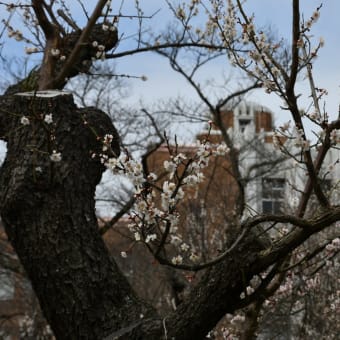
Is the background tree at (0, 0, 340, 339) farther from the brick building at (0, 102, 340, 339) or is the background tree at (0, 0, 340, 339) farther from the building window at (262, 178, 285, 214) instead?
the building window at (262, 178, 285, 214)

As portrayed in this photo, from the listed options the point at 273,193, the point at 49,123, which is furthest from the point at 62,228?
the point at 273,193

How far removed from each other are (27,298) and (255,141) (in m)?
6.61

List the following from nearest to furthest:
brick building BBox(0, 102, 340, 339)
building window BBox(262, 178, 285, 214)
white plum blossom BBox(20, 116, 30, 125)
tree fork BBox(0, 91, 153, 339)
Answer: tree fork BBox(0, 91, 153, 339)
white plum blossom BBox(20, 116, 30, 125)
brick building BBox(0, 102, 340, 339)
building window BBox(262, 178, 285, 214)

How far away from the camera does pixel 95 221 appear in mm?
2883

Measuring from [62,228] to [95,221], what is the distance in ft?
0.76

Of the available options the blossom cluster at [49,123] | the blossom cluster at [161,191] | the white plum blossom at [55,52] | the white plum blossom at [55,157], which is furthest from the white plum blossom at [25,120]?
the white plum blossom at [55,52]

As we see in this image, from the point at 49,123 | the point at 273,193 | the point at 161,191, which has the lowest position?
the point at 161,191

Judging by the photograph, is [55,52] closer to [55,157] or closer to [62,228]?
[55,157]

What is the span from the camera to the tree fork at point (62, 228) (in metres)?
2.61

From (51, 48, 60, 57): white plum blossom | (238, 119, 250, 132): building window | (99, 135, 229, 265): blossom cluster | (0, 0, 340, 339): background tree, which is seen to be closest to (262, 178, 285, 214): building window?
(238, 119, 250, 132): building window

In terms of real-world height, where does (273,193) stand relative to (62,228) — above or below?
above

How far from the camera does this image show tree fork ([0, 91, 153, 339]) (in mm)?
2609

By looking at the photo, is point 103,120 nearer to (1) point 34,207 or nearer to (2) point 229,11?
(1) point 34,207

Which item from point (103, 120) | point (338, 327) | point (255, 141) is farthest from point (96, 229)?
point (255, 141)
